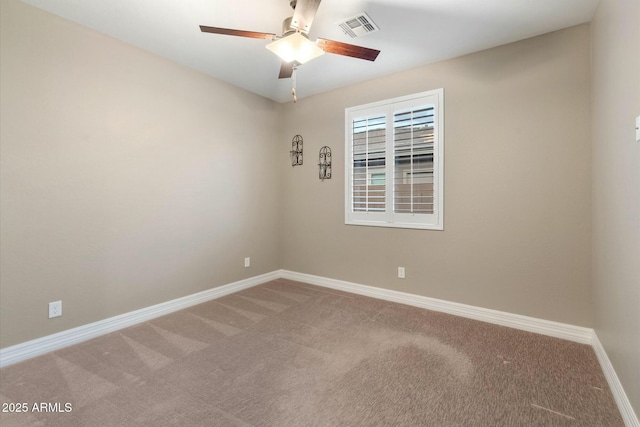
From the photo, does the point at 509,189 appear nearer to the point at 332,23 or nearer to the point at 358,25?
the point at 358,25

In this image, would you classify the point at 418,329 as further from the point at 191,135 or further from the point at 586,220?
the point at 191,135

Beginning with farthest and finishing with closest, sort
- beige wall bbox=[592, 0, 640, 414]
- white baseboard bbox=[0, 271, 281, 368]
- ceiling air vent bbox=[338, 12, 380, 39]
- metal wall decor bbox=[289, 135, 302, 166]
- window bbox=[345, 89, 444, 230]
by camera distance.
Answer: metal wall decor bbox=[289, 135, 302, 166] < window bbox=[345, 89, 444, 230] < ceiling air vent bbox=[338, 12, 380, 39] < white baseboard bbox=[0, 271, 281, 368] < beige wall bbox=[592, 0, 640, 414]

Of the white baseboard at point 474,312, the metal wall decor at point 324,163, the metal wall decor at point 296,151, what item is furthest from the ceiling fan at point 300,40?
the white baseboard at point 474,312

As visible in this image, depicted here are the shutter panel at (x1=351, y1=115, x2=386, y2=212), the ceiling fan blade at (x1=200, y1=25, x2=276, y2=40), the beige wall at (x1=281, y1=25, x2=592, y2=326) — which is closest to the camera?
the ceiling fan blade at (x1=200, y1=25, x2=276, y2=40)

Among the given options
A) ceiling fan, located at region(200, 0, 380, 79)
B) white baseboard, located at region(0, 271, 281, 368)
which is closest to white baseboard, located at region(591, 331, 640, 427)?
ceiling fan, located at region(200, 0, 380, 79)

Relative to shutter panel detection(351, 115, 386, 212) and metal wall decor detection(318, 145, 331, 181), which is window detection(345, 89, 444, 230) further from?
metal wall decor detection(318, 145, 331, 181)

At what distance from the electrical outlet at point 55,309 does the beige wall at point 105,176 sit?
41 mm

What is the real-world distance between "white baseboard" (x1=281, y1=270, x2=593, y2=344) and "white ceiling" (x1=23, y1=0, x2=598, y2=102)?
8.46ft

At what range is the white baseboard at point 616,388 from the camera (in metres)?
1.51

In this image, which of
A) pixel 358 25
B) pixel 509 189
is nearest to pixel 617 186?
pixel 509 189

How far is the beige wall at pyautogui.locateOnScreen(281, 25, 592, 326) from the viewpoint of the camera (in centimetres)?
251

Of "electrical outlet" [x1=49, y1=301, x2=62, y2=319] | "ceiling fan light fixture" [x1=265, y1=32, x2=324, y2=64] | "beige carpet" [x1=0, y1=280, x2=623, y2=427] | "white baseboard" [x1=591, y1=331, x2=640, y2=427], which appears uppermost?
"ceiling fan light fixture" [x1=265, y1=32, x2=324, y2=64]

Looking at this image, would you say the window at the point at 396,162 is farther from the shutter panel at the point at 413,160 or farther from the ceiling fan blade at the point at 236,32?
the ceiling fan blade at the point at 236,32

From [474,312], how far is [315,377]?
74.1 inches
